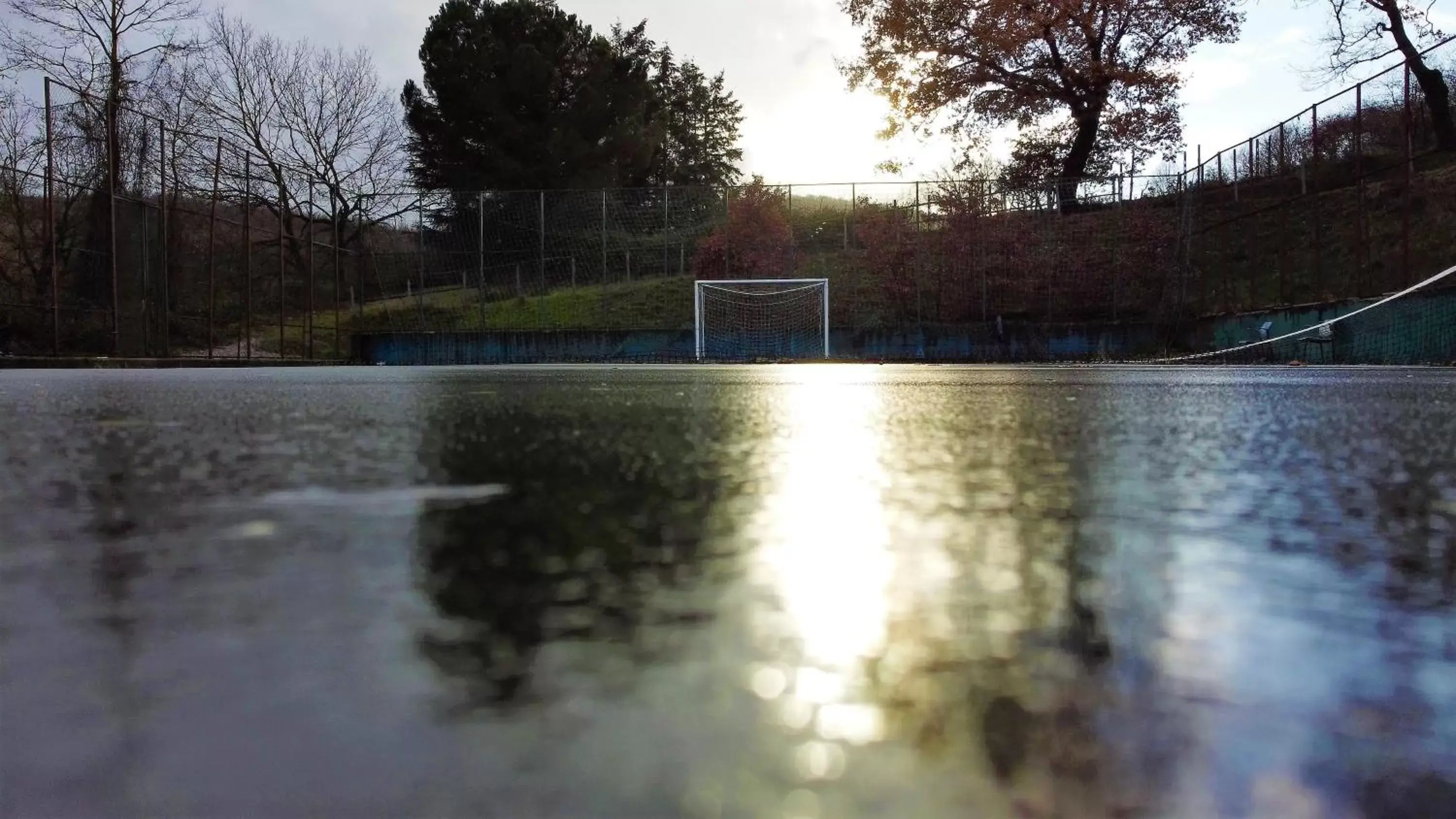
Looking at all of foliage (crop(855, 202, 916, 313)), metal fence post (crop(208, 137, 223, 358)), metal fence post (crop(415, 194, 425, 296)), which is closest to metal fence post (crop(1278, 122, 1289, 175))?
foliage (crop(855, 202, 916, 313))

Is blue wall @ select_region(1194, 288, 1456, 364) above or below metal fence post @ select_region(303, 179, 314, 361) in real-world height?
below

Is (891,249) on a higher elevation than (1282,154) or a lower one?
lower

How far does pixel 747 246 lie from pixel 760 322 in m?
2.89

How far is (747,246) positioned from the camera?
22219mm

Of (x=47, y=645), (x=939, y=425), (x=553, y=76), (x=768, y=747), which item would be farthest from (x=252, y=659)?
(x=553, y=76)

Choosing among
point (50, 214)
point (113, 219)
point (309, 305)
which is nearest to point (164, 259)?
point (113, 219)

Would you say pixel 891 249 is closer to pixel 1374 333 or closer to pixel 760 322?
pixel 760 322

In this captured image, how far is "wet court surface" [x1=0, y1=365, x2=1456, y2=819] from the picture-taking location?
0.28m

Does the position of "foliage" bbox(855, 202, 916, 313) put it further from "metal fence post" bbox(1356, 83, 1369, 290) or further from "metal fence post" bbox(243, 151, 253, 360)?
"metal fence post" bbox(243, 151, 253, 360)

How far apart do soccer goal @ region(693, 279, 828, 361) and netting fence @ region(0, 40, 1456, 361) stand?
512 millimetres

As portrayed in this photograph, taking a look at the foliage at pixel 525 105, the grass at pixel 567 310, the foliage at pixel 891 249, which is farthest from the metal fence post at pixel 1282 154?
the foliage at pixel 525 105

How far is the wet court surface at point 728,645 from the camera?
28cm

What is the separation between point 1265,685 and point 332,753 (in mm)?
281

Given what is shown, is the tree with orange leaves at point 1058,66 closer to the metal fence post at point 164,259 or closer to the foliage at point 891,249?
the foliage at point 891,249
